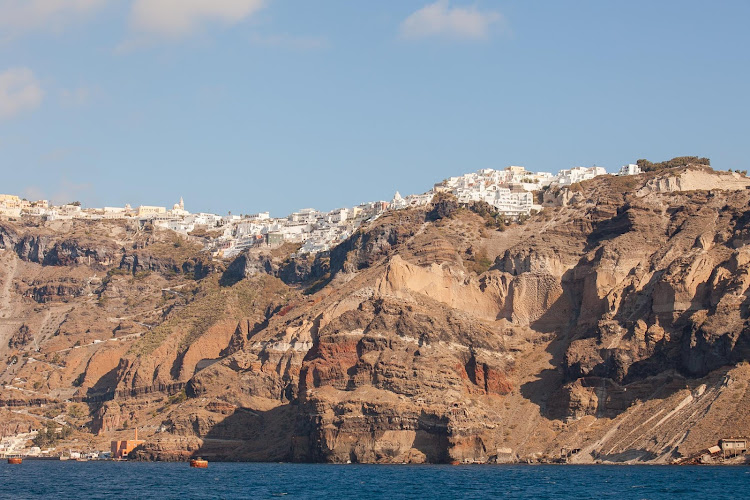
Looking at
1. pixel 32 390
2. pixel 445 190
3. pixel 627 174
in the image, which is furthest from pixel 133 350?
pixel 627 174

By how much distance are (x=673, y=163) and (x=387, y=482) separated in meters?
89.6

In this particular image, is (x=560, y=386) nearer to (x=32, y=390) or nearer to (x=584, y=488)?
(x=584, y=488)

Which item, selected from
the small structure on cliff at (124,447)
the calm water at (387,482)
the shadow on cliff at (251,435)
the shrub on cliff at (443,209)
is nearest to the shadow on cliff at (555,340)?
the calm water at (387,482)

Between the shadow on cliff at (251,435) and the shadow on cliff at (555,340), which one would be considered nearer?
the shadow on cliff at (555,340)

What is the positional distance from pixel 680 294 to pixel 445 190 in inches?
2952

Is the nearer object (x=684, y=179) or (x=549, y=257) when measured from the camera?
(x=549, y=257)

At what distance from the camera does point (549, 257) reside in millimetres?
146250

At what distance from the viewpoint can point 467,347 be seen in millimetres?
132000

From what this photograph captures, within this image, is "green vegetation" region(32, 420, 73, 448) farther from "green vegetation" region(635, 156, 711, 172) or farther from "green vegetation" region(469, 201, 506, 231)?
"green vegetation" region(635, 156, 711, 172)

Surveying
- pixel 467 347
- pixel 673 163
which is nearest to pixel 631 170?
pixel 673 163

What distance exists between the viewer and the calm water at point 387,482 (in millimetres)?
89250

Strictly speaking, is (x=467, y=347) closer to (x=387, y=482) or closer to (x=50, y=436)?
(x=387, y=482)

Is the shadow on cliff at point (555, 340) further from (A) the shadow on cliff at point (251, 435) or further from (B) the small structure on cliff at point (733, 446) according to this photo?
(A) the shadow on cliff at point (251, 435)

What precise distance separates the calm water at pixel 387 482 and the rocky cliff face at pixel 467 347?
19.0ft
